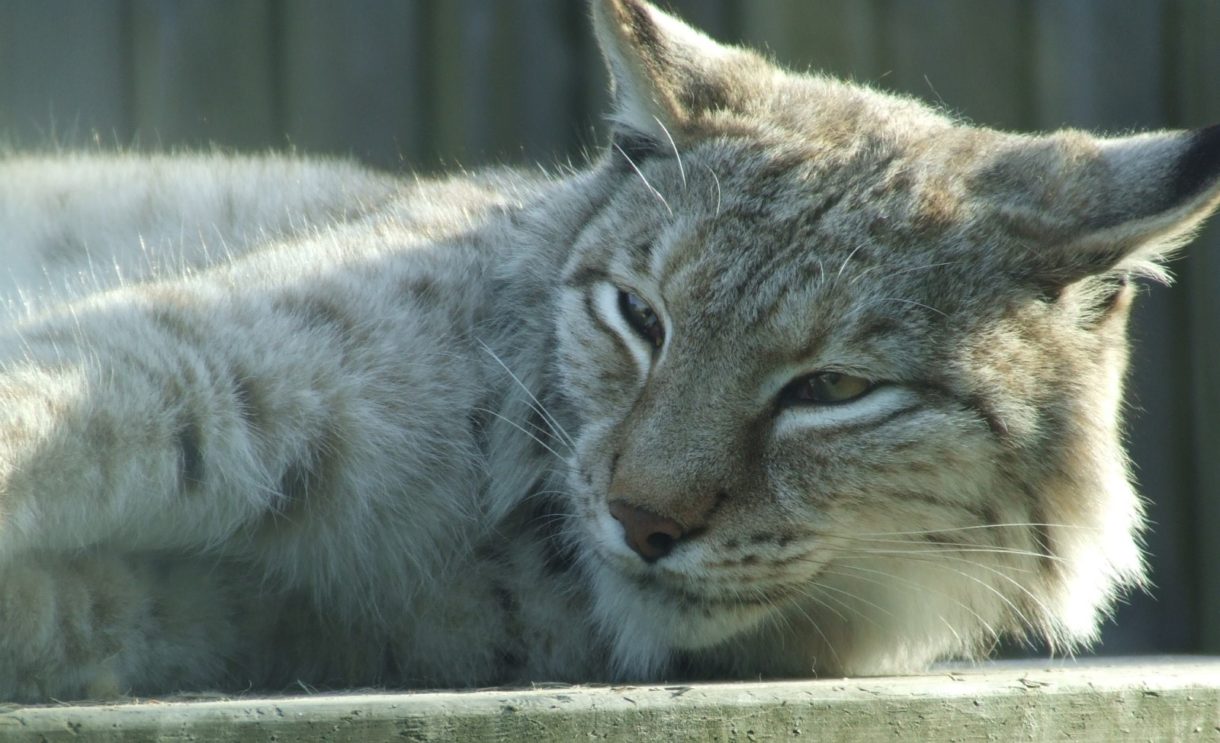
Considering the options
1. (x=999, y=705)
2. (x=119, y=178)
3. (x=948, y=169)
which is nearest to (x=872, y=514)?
(x=999, y=705)

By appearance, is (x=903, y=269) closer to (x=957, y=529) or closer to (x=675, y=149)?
(x=957, y=529)

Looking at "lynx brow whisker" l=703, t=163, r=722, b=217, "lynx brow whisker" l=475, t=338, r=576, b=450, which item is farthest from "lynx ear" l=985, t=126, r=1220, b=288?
"lynx brow whisker" l=475, t=338, r=576, b=450

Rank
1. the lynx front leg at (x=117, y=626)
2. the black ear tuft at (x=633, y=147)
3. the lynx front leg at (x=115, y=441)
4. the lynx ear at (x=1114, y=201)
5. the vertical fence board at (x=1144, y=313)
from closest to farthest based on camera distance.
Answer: the lynx front leg at (x=115, y=441) → the lynx front leg at (x=117, y=626) → the lynx ear at (x=1114, y=201) → the black ear tuft at (x=633, y=147) → the vertical fence board at (x=1144, y=313)

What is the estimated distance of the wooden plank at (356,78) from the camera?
5281 mm

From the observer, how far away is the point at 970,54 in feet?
17.5

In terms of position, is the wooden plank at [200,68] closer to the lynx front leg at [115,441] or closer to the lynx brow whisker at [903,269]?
the lynx front leg at [115,441]

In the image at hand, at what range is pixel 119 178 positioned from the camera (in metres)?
4.32

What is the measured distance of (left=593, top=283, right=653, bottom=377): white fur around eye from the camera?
116 inches

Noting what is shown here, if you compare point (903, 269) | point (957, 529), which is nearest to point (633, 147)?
point (903, 269)

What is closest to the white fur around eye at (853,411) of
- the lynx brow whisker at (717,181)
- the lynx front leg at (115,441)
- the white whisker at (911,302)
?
the white whisker at (911,302)

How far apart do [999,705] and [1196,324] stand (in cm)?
326

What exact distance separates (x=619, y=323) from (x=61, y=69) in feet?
10.3

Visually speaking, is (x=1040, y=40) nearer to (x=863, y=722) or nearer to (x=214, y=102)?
(x=214, y=102)

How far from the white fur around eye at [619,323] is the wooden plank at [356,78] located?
246 centimetres
